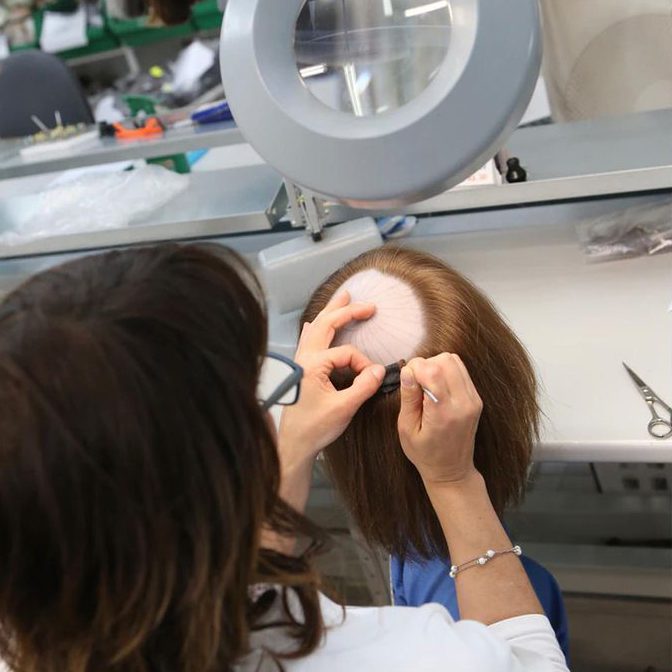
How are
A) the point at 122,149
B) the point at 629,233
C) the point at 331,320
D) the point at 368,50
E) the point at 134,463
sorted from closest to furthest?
the point at 134,463 < the point at 368,50 < the point at 331,320 < the point at 629,233 < the point at 122,149

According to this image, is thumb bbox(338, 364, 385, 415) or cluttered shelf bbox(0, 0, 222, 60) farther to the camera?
cluttered shelf bbox(0, 0, 222, 60)

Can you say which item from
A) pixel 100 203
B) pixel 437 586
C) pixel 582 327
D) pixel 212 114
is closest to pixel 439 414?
pixel 437 586

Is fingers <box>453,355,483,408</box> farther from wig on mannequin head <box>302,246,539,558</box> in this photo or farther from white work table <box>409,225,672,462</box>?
white work table <box>409,225,672,462</box>

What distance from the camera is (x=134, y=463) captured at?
17.1 inches

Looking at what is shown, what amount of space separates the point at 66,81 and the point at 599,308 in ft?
6.36

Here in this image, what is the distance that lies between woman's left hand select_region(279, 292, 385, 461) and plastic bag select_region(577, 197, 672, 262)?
0.54 m

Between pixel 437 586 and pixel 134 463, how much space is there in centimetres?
50

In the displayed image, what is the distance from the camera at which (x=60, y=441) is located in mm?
415

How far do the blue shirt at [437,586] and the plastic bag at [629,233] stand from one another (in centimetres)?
52

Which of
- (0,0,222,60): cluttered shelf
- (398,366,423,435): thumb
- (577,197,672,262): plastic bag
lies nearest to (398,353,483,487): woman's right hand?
(398,366,423,435): thumb

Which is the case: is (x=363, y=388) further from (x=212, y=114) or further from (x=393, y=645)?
(x=212, y=114)

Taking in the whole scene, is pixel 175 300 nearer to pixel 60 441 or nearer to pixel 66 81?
pixel 60 441

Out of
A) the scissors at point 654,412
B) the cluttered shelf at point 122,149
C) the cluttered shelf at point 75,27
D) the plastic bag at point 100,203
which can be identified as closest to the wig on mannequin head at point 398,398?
the scissors at point 654,412

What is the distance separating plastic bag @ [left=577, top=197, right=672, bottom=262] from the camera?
3.66 feet
